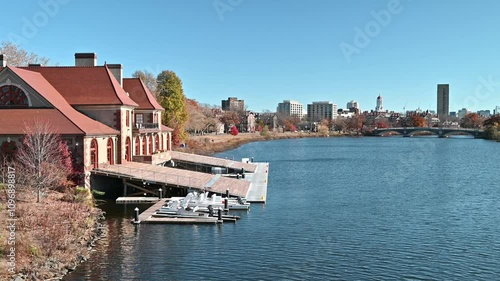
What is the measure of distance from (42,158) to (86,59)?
1902 cm

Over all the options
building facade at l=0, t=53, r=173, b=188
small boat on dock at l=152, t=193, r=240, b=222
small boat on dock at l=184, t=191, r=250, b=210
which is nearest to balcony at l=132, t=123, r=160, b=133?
building facade at l=0, t=53, r=173, b=188

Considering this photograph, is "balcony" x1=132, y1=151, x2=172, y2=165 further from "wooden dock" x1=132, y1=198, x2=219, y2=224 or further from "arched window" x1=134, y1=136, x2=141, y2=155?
"wooden dock" x1=132, y1=198, x2=219, y2=224

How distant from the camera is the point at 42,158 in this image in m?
33.2

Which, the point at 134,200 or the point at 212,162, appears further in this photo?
the point at 212,162

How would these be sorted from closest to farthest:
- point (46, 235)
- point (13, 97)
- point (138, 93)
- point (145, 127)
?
point (46, 235) < point (13, 97) < point (145, 127) < point (138, 93)

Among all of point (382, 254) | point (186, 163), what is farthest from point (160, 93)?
point (382, 254)

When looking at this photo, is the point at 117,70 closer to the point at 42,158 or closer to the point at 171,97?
the point at 42,158

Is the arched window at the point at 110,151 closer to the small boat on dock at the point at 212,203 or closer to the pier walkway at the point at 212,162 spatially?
the small boat on dock at the point at 212,203

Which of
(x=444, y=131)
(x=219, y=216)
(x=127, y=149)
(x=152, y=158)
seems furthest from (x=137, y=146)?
(x=444, y=131)

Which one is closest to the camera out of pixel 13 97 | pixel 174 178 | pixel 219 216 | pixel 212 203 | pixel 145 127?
pixel 219 216

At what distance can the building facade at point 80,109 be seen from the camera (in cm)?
3747

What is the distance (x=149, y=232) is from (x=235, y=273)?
8.80 meters

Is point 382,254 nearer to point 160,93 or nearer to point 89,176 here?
point 89,176

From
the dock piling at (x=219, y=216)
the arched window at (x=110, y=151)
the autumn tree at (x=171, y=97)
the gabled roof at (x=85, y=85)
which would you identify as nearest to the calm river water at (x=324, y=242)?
the dock piling at (x=219, y=216)
